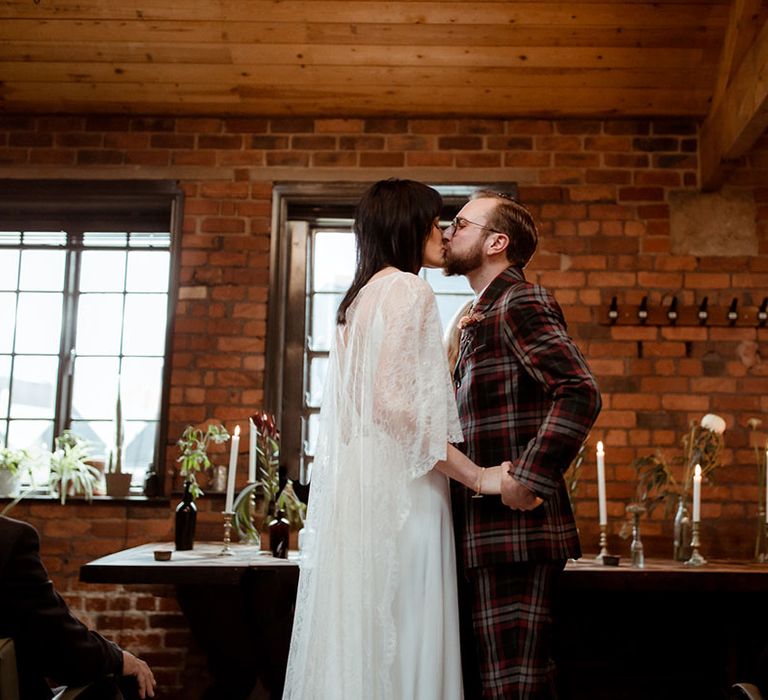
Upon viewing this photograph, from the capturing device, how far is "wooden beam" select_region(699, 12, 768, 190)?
134 inches

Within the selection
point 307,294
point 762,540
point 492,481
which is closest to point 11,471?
point 307,294

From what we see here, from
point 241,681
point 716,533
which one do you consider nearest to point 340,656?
point 241,681

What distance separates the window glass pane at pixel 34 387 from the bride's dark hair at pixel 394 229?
9.08 feet

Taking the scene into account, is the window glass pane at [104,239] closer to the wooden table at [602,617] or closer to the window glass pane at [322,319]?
the window glass pane at [322,319]

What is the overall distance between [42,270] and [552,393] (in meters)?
3.33

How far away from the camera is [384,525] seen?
1886mm

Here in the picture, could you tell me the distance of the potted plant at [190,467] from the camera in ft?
10.6

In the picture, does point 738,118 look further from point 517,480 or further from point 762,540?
point 517,480

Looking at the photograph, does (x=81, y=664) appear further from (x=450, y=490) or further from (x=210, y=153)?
(x=210, y=153)

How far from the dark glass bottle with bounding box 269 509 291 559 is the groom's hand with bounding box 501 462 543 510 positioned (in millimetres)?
1287

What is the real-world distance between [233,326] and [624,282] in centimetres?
180

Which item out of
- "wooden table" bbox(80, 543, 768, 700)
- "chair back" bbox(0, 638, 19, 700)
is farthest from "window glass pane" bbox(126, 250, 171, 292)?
"chair back" bbox(0, 638, 19, 700)

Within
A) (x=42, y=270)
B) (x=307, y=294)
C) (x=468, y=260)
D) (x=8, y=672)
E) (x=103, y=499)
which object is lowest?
(x=8, y=672)

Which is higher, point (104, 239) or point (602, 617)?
point (104, 239)
